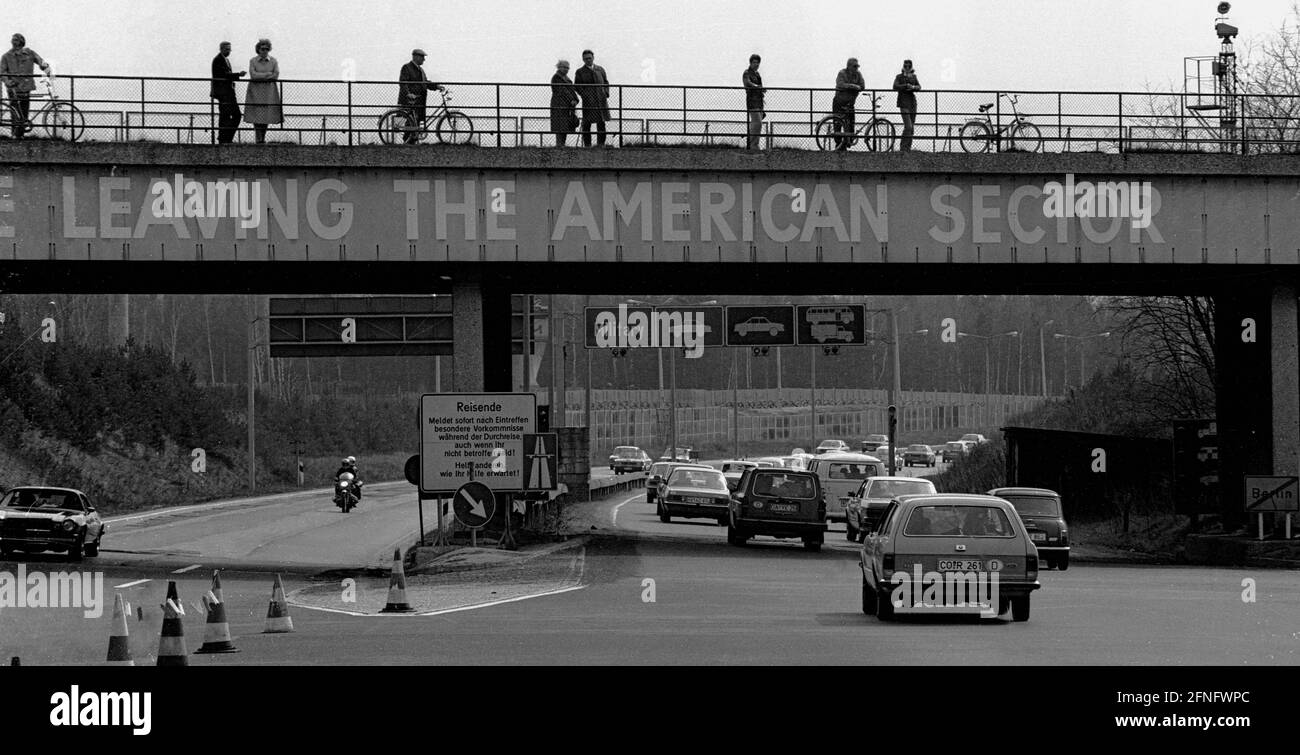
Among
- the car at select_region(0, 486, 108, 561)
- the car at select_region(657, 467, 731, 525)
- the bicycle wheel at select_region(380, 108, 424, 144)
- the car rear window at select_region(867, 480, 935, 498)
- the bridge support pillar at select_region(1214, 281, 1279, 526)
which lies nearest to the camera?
the car at select_region(0, 486, 108, 561)

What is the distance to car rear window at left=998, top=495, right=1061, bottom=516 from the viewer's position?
102ft

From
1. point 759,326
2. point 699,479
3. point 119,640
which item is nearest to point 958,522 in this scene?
point 119,640

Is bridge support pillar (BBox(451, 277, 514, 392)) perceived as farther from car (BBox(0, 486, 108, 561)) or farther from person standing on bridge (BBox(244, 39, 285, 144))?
car (BBox(0, 486, 108, 561))

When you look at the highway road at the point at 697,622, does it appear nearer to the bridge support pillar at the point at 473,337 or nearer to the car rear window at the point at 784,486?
the car rear window at the point at 784,486

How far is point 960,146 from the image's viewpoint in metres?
34.4

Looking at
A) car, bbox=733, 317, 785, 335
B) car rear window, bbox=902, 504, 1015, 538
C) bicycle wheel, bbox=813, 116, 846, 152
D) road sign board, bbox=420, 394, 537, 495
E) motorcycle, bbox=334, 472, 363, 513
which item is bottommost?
motorcycle, bbox=334, 472, 363, 513

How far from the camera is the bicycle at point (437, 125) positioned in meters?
33.1

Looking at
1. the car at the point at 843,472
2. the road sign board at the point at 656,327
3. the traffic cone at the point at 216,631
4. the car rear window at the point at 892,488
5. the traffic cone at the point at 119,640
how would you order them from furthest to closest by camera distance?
the road sign board at the point at 656,327 < the car at the point at 843,472 < the car rear window at the point at 892,488 < the traffic cone at the point at 216,631 < the traffic cone at the point at 119,640

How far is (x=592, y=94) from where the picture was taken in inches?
1330

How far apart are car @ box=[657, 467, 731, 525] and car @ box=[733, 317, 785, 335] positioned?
22.2 feet

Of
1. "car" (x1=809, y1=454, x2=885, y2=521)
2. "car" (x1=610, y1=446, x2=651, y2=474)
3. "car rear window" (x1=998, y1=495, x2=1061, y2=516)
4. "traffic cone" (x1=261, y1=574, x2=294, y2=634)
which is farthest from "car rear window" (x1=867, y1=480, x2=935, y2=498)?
"car" (x1=610, y1=446, x2=651, y2=474)

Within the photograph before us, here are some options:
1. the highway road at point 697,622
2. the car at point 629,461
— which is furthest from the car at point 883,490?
the car at point 629,461

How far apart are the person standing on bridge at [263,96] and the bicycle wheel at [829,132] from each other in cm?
991
